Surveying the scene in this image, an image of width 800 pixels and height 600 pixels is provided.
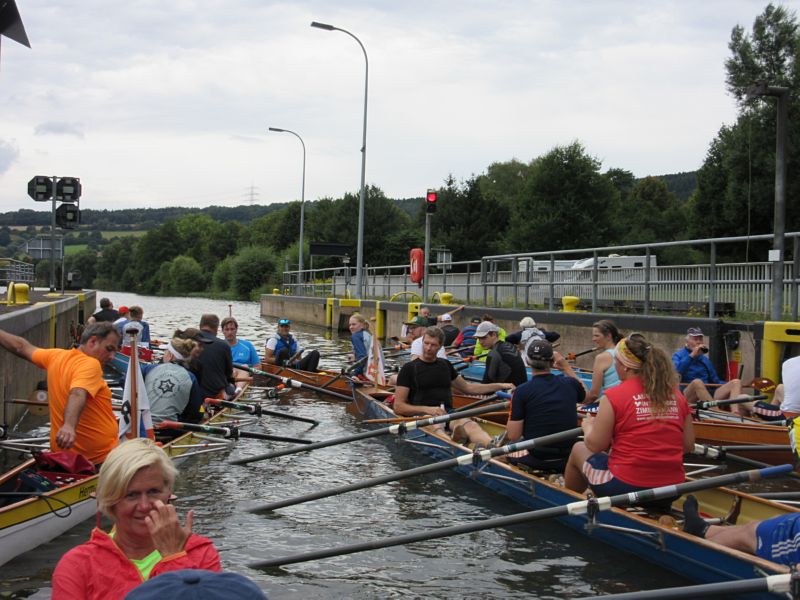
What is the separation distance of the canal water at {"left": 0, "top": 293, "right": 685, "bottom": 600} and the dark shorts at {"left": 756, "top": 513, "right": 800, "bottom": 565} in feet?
3.72

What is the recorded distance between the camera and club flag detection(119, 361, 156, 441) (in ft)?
19.8

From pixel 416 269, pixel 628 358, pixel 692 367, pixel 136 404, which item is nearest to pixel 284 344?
pixel 692 367

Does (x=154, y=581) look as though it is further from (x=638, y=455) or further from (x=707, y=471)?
(x=707, y=471)

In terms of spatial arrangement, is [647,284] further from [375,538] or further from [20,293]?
[20,293]

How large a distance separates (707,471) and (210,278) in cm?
11321

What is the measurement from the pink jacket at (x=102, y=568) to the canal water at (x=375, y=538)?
131 inches

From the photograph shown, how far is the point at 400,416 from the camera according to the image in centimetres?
1067

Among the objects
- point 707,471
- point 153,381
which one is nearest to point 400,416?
point 153,381

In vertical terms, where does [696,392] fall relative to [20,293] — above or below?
below

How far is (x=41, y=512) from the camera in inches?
258

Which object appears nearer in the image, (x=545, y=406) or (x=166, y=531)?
(x=166, y=531)

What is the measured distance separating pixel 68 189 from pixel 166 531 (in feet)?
64.8

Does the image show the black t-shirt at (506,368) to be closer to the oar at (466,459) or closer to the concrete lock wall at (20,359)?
the oar at (466,459)

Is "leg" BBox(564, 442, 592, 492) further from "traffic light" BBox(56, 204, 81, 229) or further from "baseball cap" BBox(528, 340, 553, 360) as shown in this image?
"traffic light" BBox(56, 204, 81, 229)
